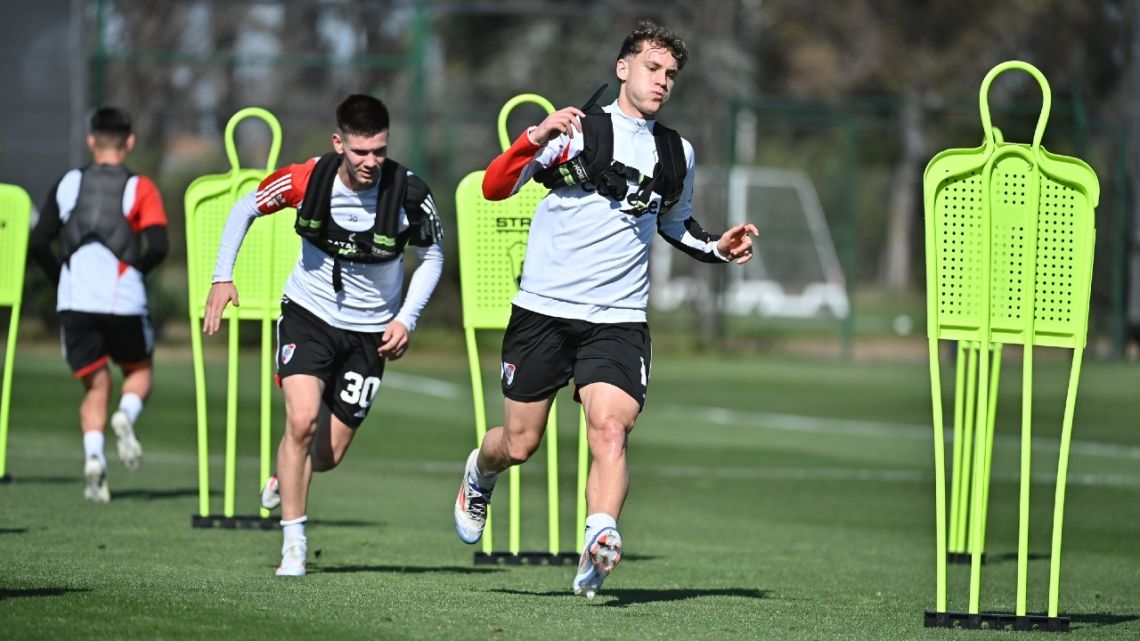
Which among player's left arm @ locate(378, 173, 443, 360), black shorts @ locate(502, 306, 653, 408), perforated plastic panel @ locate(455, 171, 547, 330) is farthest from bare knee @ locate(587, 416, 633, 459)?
perforated plastic panel @ locate(455, 171, 547, 330)

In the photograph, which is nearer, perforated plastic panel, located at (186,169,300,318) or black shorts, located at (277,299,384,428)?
black shorts, located at (277,299,384,428)

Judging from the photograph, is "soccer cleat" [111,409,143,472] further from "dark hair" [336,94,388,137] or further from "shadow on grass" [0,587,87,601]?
"shadow on grass" [0,587,87,601]

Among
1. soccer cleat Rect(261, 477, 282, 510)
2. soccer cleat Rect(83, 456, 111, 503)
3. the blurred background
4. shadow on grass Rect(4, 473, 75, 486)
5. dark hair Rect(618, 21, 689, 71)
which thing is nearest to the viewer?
dark hair Rect(618, 21, 689, 71)

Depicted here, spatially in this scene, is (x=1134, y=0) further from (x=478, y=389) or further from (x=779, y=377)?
(x=478, y=389)

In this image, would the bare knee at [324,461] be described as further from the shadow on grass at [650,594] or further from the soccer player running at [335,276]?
the shadow on grass at [650,594]

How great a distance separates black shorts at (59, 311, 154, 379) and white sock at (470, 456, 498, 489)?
13.9ft

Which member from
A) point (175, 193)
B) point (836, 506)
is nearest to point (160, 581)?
point (836, 506)

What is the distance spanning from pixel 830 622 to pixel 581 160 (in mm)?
2044

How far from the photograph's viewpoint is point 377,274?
8.65 metres

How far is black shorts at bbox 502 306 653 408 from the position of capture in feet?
25.0

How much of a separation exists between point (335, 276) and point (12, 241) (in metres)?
3.67

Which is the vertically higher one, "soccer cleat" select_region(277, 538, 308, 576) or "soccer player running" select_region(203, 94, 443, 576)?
"soccer player running" select_region(203, 94, 443, 576)

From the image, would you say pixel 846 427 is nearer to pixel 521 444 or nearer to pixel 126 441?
pixel 126 441

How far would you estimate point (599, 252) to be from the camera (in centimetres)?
764
